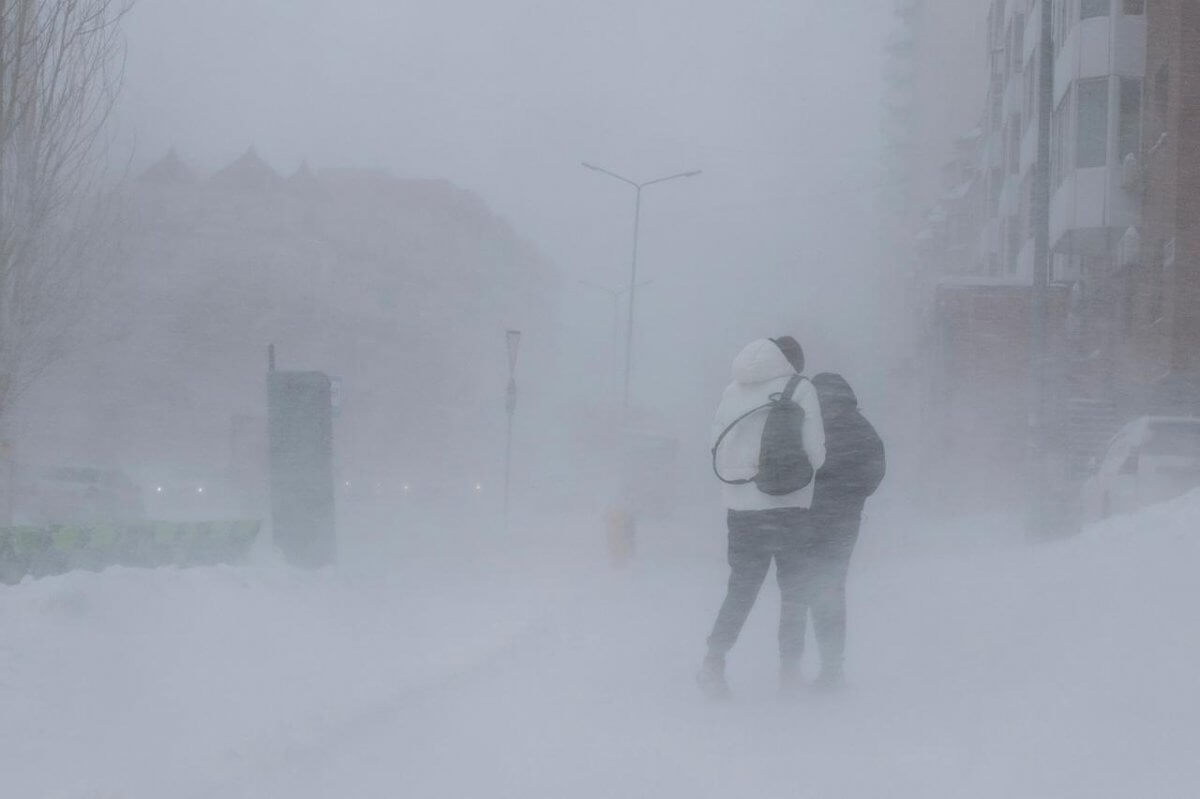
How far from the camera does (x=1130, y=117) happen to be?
85.9ft

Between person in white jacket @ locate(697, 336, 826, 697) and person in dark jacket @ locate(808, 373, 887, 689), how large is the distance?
0.14 m

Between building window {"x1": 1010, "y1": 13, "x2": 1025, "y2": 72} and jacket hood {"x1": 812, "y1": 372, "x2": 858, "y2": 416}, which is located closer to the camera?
jacket hood {"x1": 812, "y1": 372, "x2": 858, "y2": 416}

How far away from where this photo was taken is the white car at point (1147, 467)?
44.8 feet

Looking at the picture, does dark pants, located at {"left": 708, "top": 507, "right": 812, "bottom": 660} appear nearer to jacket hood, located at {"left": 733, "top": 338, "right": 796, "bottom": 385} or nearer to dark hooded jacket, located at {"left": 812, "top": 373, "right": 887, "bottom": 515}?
dark hooded jacket, located at {"left": 812, "top": 373, "right": 887, "bottom": 515}

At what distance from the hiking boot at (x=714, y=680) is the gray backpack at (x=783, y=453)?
32.6 inches

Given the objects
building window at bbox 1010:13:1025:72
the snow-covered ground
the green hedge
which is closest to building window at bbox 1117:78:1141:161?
building window at bbox 1010:13:1025:72

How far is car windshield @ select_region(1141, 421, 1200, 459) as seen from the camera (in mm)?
14227

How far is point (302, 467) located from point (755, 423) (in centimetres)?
723

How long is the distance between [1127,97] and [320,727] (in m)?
24.2

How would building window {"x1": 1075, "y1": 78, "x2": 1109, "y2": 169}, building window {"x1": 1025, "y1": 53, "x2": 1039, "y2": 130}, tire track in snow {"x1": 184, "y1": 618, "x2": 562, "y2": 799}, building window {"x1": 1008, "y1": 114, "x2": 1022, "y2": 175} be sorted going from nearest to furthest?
1. tire track in snow {"x1": 184, "y1": 618, "x2": 562, "y2": 799}
2. building window {"x1": 1075, "y1": 78, "x2": 1109, "y2": 169}
3. building window {"x1": 1025, "y1": 53, "x2": 1039, "y2": 130}
4. building window {"x1": 1008, "y1": 114, "x2": 1022, "y2": 175}

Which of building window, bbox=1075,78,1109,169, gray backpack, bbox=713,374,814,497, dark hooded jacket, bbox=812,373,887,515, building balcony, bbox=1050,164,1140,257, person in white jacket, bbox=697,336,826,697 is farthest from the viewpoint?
building window, bbox=1075,78,1109,169

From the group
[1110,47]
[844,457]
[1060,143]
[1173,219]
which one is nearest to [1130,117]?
[1110,47]

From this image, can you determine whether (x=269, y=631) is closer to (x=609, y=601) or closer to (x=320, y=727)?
(x=320, y=727)

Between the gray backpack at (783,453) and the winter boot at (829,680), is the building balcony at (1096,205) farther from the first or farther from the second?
the gray backpack at (783,453)
